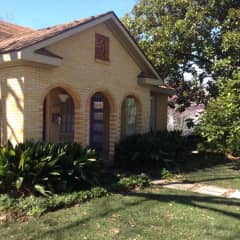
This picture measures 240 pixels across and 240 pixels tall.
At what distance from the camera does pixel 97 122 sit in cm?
1522

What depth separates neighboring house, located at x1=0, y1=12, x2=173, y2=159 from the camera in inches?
390

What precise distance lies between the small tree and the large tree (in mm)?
1697

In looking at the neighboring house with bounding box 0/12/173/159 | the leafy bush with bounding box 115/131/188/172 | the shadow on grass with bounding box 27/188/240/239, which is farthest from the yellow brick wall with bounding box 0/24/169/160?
the shadow on grass with bounding box 27/188/240/239

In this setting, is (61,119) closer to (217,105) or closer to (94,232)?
(217,105)

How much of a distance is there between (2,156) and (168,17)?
34.9 feet

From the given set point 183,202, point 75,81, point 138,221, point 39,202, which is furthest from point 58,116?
point 138,221

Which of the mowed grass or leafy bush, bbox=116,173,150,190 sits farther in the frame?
leafy bush, bbox=116,173,150,190

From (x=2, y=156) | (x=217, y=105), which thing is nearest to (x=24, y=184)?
(x=2, y=156)

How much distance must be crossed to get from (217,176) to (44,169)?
5.82m

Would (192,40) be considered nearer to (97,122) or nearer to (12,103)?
(97,122)

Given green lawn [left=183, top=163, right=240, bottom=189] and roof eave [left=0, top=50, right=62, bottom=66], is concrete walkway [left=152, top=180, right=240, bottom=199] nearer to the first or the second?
green lawn [left=183, top=163, right=240, bottom=189]

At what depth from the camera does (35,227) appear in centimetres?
660

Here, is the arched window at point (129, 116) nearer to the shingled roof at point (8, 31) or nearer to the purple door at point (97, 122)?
the purple door at point (97, 122)

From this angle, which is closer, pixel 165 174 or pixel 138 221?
pixel 138 221
